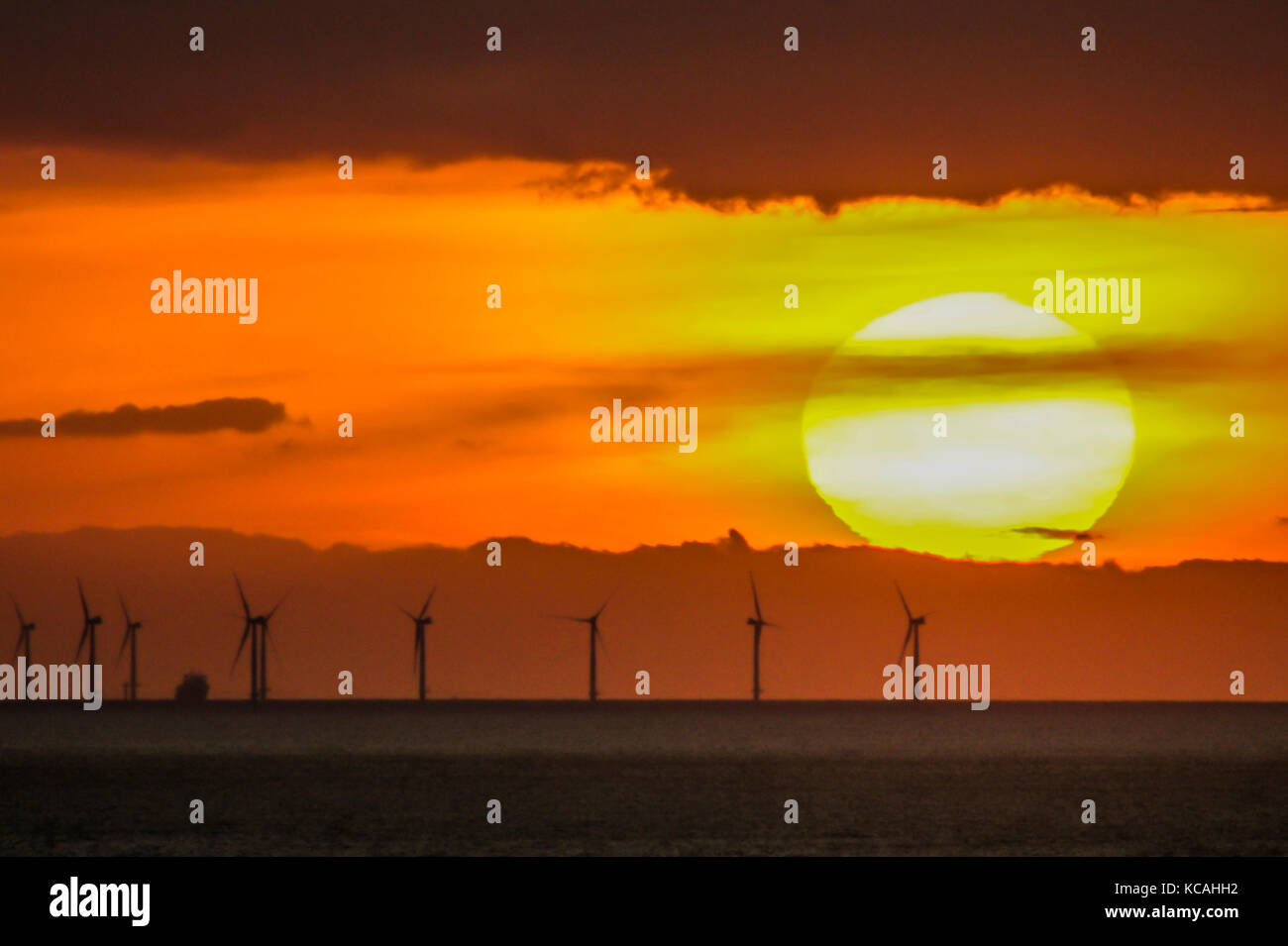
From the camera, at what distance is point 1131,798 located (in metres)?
147

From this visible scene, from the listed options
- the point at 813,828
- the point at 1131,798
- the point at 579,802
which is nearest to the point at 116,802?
the point at 579,802
